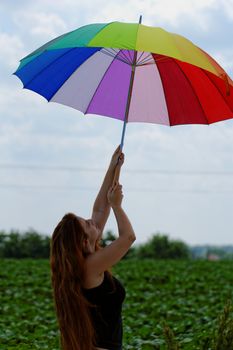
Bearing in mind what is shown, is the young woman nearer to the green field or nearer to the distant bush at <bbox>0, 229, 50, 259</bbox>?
the green field

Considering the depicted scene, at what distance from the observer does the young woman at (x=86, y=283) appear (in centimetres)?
438

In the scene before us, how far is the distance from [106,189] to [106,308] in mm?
971

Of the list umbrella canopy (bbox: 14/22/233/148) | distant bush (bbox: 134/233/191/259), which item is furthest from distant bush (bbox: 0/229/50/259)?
umbrella canopy (bbox: 14/22/233/148)

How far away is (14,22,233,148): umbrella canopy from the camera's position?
221 inches

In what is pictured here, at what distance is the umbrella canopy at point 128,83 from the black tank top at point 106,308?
1391 millimetres

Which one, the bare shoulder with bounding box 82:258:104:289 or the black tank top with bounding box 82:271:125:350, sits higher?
the bare shoulder with bounding box 82:258:104:289

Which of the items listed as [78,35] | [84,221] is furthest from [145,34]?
[84,221]

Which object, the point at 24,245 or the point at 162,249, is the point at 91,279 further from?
the point at 162,249

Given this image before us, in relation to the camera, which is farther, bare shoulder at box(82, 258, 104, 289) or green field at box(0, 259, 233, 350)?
green field at box(0, 259, 233, 350)

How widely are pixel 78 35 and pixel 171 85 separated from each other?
0.92 meters

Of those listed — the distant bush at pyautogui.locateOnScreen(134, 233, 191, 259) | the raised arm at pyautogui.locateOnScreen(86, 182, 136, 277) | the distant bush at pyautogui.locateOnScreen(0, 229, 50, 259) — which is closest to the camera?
the raised arm at pyautogui.locateOnScreen(86, 182, 136, 277)

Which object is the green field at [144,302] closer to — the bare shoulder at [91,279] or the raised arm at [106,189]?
the raised arm at [106,189]

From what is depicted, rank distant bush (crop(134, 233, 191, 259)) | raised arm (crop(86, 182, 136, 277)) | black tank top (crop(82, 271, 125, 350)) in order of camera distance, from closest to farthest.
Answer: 1. raised arm (crop(86, 182, 136, 277))
2. black tank top (crop(82, 271, 125, 350))
3. distant bush (crop(134, 233, 191, 259))

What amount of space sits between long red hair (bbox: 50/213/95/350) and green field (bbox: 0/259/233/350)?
129 inches
